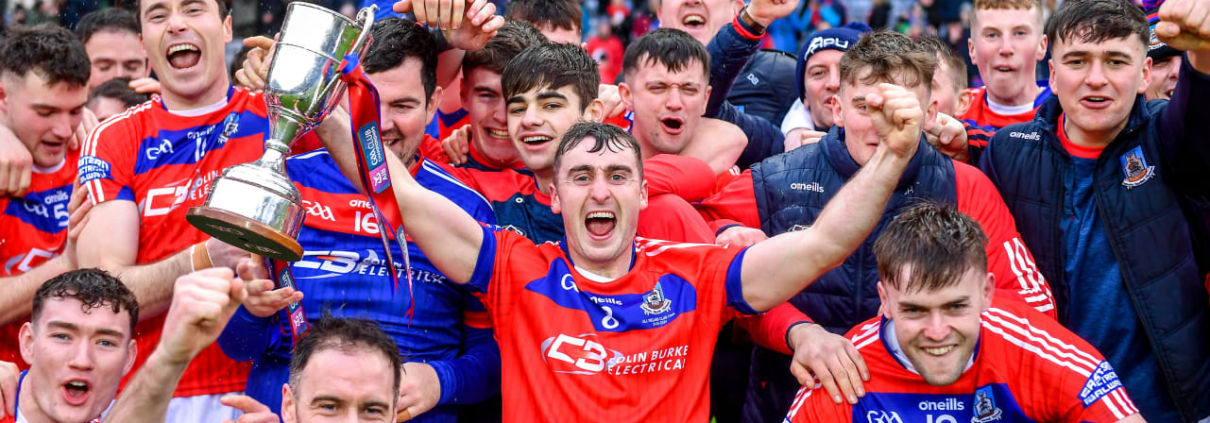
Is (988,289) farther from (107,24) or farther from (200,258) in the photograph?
(107,24)

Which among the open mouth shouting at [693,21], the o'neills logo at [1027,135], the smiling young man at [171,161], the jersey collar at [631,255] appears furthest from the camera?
the open mouth shouting at [693,21]

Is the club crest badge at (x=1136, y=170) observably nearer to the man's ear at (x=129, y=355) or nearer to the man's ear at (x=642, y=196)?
the man's ear at (x=642, y=196)

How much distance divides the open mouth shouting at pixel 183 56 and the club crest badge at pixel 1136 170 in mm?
3542

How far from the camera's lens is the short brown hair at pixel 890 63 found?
Answer: 444cm

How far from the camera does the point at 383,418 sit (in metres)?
3.70

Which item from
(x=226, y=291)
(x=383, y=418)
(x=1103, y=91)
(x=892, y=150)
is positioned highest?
(x=1103, y=91)

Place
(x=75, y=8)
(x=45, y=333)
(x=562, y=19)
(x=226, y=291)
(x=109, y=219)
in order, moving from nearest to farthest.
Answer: (x=226, y=291), (x=45, y=333), (x=109, y=219), (x=562, y=19), (x=75, y=8)

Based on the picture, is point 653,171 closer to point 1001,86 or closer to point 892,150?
point 892,150

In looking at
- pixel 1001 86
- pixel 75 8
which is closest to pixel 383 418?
pixel 1001 86

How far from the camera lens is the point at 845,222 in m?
3.67

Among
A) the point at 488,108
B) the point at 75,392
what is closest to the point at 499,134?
the point at 488,108

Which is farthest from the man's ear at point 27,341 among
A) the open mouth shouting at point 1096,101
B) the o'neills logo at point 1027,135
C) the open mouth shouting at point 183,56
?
the open mouth shouting at point 1096,101

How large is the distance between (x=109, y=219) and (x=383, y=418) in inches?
61.0

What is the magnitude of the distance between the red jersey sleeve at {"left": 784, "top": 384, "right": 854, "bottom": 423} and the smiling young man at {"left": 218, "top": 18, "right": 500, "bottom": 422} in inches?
43.6
